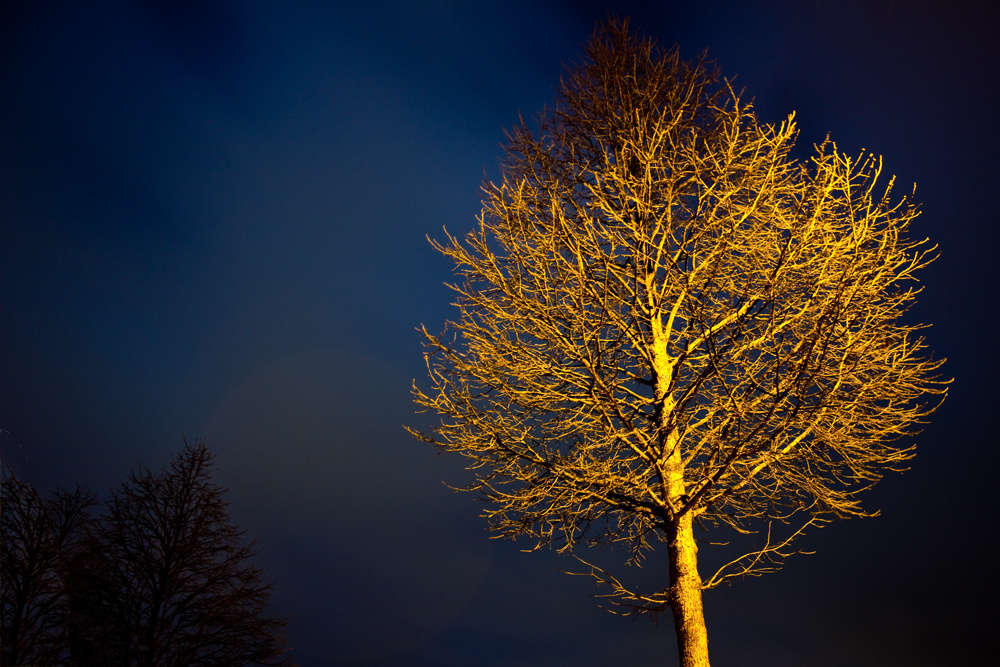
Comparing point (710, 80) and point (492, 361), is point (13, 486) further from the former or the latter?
point (710, 80)

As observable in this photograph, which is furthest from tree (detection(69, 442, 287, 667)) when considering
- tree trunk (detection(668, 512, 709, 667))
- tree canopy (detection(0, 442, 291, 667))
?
tree trunk (detection(668, 512, 709, 667))

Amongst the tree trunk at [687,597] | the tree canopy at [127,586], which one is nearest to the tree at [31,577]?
the tree canopy at [127,586]

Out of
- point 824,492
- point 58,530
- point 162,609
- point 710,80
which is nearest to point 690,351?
point 824,492

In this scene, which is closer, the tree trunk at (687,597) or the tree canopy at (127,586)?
the tree trunk at (687,597)

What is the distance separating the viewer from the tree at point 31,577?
1059cm

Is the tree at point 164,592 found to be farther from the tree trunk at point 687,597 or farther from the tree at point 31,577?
the tree trunk at point 687,597

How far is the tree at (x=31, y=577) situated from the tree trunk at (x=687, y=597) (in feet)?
37.0

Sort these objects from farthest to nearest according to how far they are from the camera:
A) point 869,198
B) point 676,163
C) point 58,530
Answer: point 58,530 < point 676,163 < point 869,198

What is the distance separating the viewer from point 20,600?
11547 millimetres

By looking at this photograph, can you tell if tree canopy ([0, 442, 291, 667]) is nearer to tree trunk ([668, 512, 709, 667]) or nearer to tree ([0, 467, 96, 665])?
tree ([0, 467, 96, 665])

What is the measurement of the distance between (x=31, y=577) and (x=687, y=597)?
13.6 metres

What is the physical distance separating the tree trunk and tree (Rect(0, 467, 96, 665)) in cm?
1129

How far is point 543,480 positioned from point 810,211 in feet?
13.9

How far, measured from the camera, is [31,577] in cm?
1180
